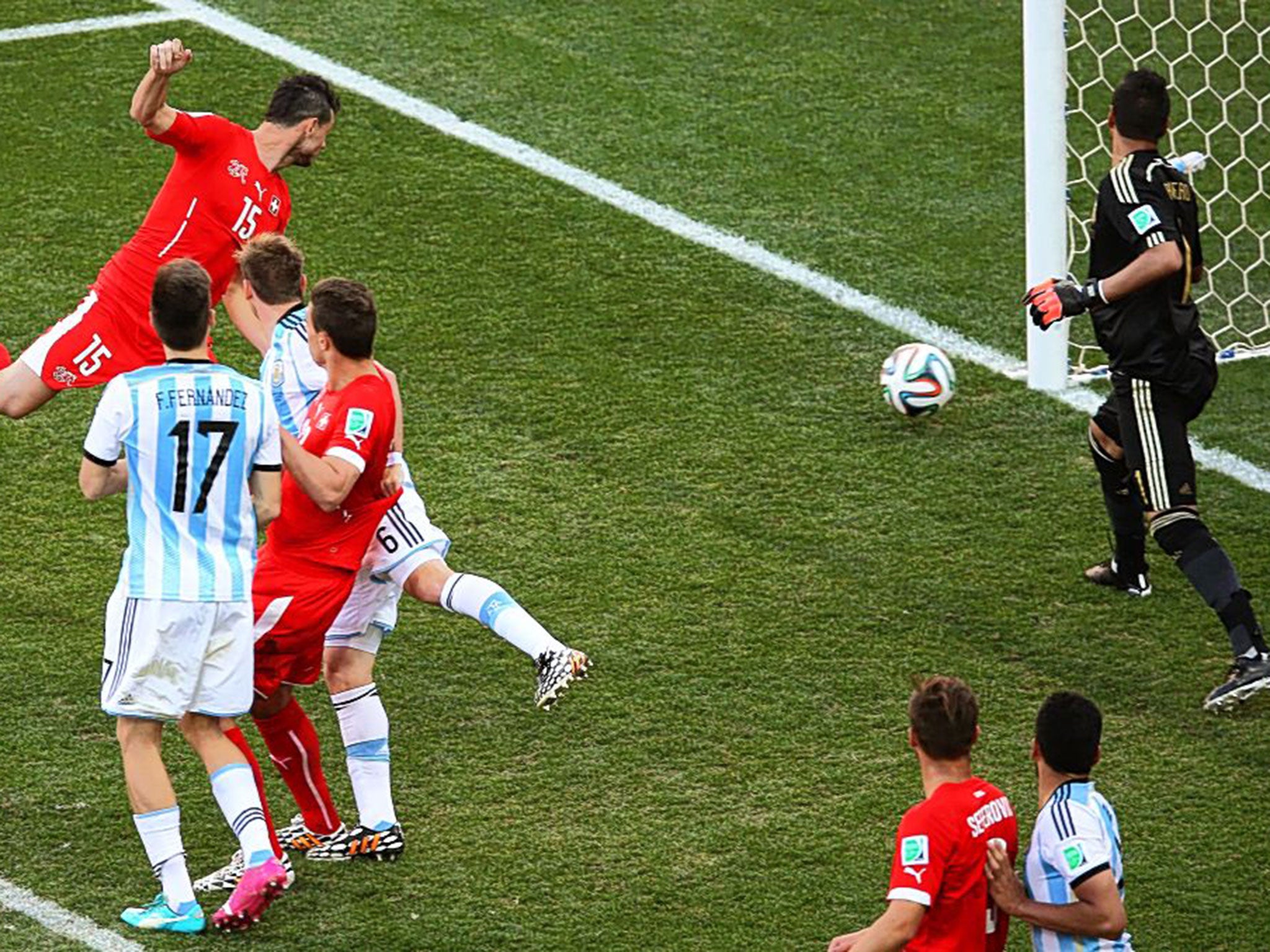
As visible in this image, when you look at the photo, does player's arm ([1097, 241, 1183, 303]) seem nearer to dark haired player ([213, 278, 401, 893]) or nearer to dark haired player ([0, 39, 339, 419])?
dark haired player ([213, 278, 401, 893])

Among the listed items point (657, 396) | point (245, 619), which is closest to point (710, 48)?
point (657, 396)

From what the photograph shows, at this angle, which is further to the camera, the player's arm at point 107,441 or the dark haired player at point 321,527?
the dark haired player at point 321,527

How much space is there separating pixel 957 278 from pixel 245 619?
5241 mm

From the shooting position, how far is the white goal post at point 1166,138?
911 cm

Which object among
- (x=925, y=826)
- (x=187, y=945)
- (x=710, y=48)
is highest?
(x=710, y=48)

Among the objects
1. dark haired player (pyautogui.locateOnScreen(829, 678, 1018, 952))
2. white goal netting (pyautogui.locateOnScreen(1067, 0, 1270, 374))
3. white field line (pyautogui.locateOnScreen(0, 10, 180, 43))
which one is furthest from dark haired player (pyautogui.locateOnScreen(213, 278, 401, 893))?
white field line (pyautogui.locateOnScreen(0, 10, 180, 43))

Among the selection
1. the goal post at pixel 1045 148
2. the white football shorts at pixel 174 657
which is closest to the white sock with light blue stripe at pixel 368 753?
the white football shorts at pixel 174 657

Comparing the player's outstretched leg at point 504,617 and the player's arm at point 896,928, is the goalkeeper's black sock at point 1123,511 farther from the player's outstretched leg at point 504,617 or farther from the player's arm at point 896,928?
the player's arm at point 896,928

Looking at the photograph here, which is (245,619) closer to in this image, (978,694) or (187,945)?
(187,945)

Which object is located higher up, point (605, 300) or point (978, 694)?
point (605, 300)

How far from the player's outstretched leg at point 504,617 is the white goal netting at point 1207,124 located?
386 centimetres

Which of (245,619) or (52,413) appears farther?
(52,413)

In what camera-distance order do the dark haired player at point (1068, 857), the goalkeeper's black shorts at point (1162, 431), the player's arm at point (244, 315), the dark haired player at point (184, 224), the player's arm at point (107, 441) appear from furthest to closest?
the dark haired player at point (184, 224) → the goalkeeper's black shorts at point (1162, 431) → the player's arm at point (244, 315) → the player's arm at point (107, 441) → the dark haired player at point (1068, 857)

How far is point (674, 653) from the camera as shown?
7.55 metres
